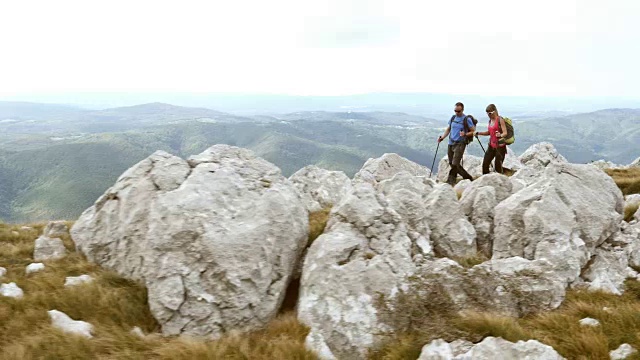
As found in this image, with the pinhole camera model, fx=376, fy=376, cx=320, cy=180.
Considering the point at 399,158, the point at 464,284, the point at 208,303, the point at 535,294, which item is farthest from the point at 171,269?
the point at 399,158

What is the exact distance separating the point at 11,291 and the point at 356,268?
7774 millimetres

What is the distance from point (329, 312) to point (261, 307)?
1.52 meters

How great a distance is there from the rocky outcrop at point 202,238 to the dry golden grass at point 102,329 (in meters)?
0.44

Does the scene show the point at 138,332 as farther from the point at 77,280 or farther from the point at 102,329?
the point at 77,280

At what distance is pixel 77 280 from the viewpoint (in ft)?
29.5

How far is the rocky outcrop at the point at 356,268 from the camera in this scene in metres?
7.64

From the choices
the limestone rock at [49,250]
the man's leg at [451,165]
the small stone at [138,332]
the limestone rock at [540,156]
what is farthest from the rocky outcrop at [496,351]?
the limestone rock at [540,156]

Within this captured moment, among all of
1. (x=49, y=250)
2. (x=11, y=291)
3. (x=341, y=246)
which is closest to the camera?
(x=11, y=291)

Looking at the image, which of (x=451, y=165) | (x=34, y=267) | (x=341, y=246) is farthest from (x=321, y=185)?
(x=34, y=267)

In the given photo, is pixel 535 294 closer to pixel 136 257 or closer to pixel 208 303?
pixel 208 303

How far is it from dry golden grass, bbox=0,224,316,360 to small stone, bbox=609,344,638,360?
16.8ft

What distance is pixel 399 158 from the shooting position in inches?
1212

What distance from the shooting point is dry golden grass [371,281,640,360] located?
6664mm

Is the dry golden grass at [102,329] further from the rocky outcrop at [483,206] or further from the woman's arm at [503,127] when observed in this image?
the woman's arm at [503,127]
